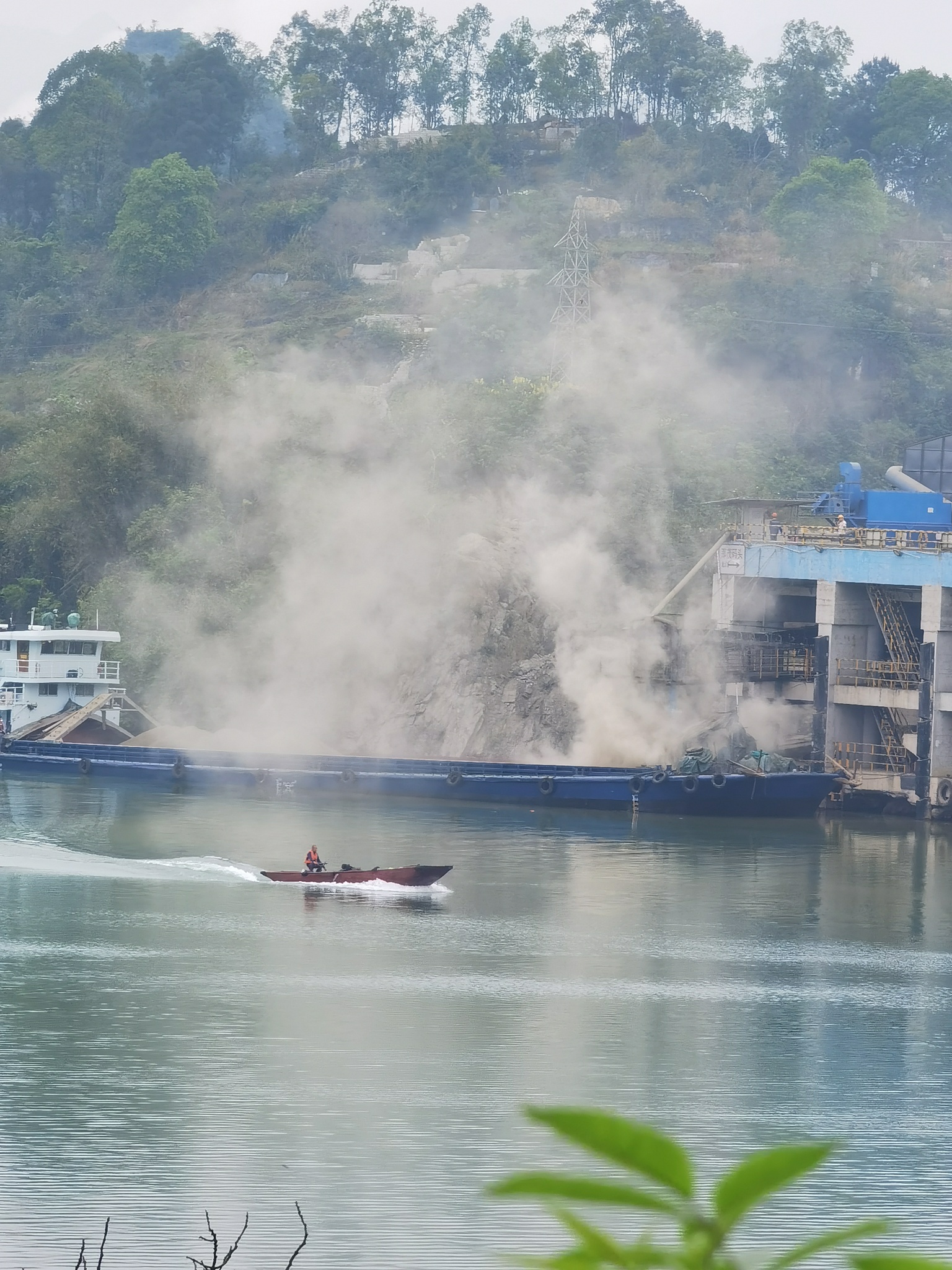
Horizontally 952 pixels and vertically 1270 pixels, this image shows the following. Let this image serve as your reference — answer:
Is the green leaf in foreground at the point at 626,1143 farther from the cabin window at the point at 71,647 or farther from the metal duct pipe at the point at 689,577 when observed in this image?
the cabin window at the point at 71,647

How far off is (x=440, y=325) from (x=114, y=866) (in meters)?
74.8

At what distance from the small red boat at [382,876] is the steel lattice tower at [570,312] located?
172 feet

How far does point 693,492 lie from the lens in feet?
300

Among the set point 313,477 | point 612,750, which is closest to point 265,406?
point 313,477

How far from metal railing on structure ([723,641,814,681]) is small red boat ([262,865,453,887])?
2821 cm

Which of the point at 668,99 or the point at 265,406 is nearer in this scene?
the point at 265,406

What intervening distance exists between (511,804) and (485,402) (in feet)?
103

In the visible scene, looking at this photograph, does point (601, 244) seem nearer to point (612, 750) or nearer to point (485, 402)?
point (485, 402)

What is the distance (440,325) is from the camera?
12375cm

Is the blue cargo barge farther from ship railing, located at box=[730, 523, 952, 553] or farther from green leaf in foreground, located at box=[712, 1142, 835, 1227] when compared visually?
green leaf in foreground, located at box=[712, 1142, 835, 1227]

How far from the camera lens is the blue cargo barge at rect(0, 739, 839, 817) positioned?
69.3 metres

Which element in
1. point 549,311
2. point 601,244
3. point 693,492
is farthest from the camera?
point 601,244

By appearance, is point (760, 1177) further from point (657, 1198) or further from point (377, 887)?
point (377, 887)

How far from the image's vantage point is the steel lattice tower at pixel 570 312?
101750 mm
